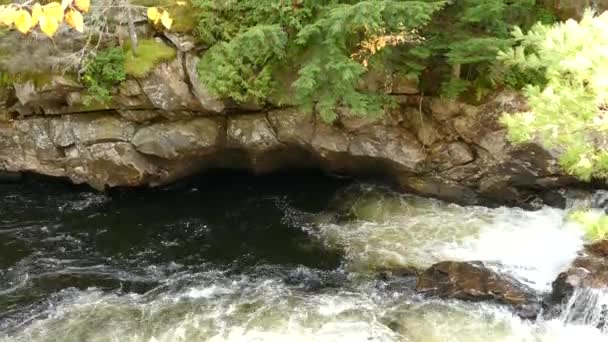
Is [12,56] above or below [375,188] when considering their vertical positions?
above

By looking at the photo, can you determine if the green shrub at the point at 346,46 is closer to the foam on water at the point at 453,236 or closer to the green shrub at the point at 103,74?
the green shrub at the point at 103,74

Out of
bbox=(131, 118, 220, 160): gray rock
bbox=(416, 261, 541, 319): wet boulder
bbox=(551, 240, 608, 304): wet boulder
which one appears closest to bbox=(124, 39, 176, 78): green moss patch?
bbox=(131, 118, 220, 160): gray rock

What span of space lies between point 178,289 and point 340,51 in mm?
6038

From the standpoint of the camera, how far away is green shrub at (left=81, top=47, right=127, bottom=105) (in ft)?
43.0

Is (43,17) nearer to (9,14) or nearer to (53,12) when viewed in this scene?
(53,12)

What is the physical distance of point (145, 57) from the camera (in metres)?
13.3

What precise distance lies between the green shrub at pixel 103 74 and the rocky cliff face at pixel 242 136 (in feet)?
0.91

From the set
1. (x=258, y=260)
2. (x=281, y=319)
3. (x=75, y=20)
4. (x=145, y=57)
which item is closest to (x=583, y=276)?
(x=281, y=319)

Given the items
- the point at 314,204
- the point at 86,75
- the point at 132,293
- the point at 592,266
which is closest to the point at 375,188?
the point at 314,204

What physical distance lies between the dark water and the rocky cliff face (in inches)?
37.3

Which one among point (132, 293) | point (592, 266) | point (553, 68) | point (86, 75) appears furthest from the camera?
point (86, 75)

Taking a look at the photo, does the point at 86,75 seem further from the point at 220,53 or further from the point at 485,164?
the point at 485,164

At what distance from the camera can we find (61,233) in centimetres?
1334

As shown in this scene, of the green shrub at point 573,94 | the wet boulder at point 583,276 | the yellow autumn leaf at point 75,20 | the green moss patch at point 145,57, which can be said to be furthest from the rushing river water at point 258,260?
the yellow autumn leaf at point 75,20
